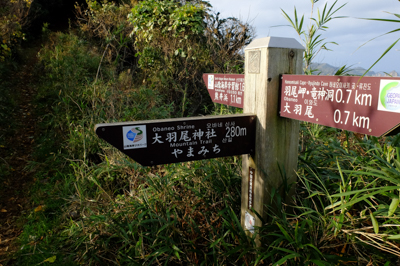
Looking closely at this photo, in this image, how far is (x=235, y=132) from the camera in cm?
181

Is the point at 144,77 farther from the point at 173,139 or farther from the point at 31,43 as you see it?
the point at 31,43

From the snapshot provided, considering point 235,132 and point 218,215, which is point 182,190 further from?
point 235,132

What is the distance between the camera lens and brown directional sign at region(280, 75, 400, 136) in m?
1.21

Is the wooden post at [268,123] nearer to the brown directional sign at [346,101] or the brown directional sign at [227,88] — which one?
the brown directional sign at [346,101]

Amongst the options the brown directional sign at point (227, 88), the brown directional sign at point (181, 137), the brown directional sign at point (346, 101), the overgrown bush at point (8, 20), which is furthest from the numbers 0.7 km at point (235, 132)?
the overgrown bush at point (8, 20)

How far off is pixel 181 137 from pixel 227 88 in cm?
82

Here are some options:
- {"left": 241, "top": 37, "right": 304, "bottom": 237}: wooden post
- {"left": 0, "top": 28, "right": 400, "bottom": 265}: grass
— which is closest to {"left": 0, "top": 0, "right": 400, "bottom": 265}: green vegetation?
{"left": 0, "top": 28, "right": 400, "bottom": 265}: grass

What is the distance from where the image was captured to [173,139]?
5.54 feet

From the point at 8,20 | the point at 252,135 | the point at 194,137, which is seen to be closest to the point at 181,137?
the point at 194,137

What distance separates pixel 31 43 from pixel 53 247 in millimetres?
10052

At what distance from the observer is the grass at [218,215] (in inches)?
61.5

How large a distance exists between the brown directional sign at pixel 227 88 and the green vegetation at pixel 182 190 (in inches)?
22.5

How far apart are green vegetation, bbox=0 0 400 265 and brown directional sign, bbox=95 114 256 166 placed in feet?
1.57

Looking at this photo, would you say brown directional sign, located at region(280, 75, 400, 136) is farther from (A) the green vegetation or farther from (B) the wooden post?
(A) the green vegetation
